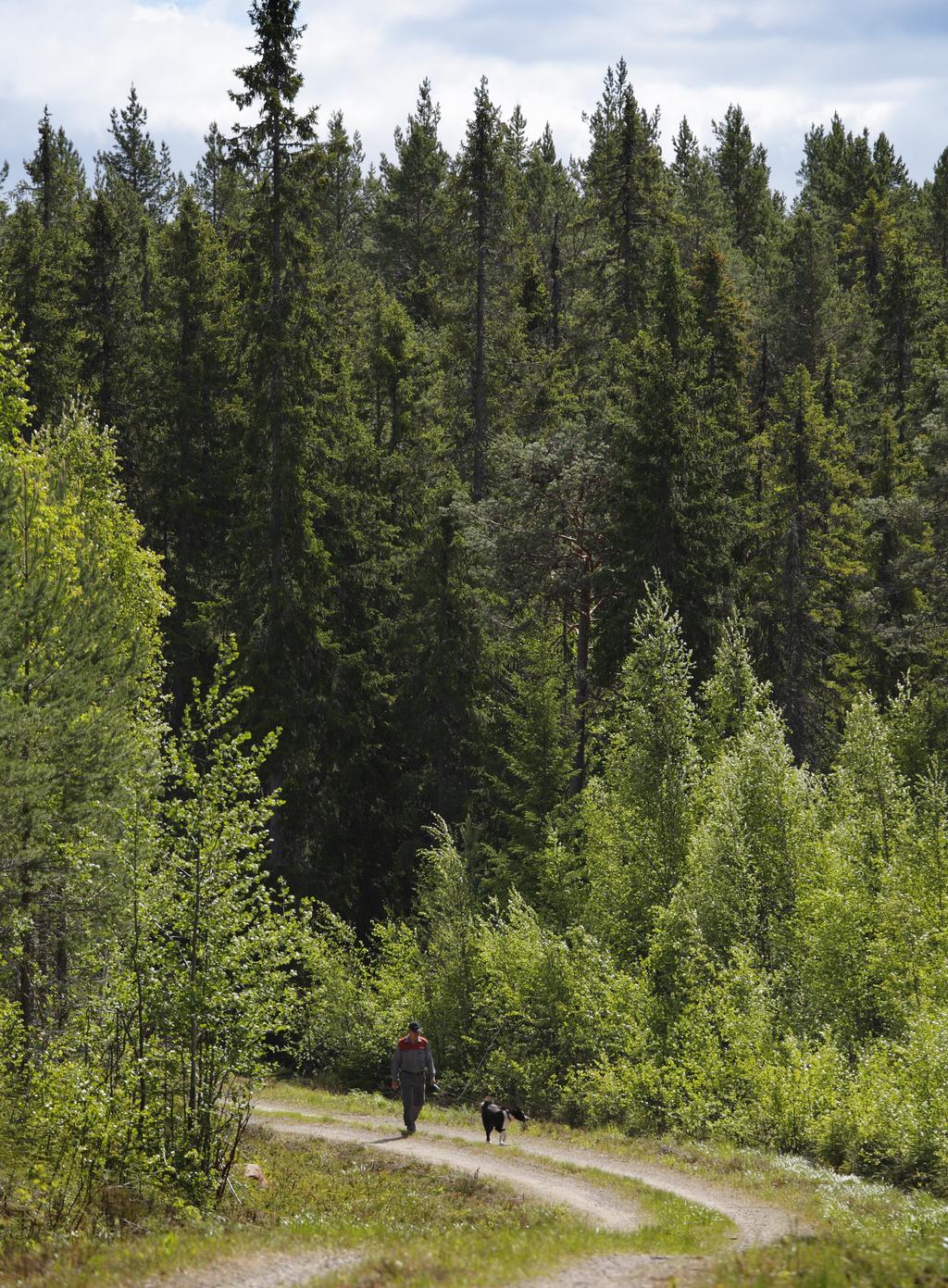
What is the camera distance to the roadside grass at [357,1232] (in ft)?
33.3

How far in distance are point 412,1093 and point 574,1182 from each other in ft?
13.0

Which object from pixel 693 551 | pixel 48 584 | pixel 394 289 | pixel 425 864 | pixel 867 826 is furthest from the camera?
pixel 394 289

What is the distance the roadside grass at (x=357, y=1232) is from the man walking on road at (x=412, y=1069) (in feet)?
4.42

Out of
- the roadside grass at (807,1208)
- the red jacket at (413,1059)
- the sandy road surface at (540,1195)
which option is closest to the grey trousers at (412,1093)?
the red jacket at (413,1059)

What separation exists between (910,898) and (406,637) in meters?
19.7

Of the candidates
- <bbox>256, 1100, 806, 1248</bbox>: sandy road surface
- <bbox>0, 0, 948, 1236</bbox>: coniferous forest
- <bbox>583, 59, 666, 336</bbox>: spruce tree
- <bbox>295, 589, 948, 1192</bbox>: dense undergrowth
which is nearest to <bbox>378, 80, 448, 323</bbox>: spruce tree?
<bbox>0, 0, 948, 1236</bbox>: coniferous forest

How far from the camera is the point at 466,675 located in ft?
129

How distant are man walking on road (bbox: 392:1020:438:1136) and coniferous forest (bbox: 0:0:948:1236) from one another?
2304mm

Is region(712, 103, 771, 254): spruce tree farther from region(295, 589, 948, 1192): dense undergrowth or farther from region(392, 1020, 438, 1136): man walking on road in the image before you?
region(392, 1020, 438, 1136): man walking on road

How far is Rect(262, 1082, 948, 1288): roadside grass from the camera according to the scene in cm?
838

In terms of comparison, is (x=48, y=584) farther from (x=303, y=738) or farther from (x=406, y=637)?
(x=406, y=637)

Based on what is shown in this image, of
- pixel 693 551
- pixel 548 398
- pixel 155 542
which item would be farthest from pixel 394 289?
pixel 693 551

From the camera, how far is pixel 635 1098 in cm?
2180

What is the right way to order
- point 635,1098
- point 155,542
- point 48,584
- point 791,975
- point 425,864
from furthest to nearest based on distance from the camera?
point 155,542 → point 425,864 → point 791,975 → point 635,1098 → point 48,584
